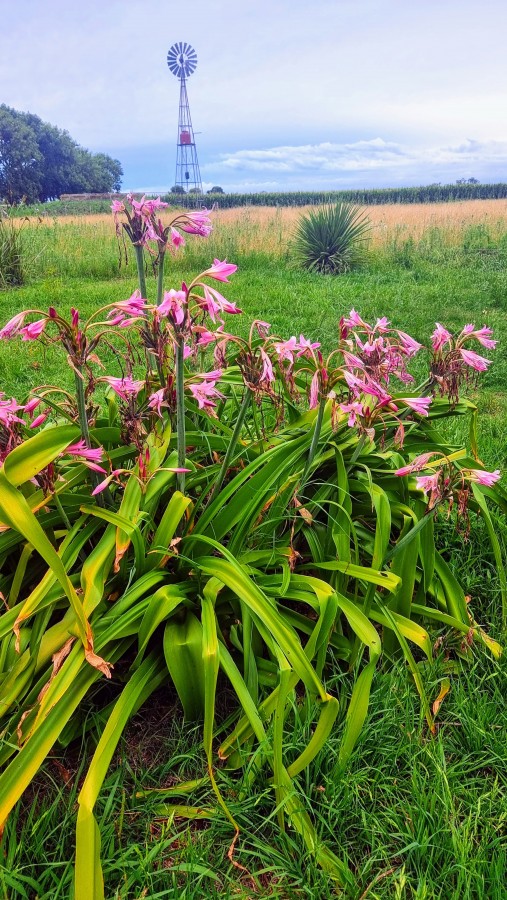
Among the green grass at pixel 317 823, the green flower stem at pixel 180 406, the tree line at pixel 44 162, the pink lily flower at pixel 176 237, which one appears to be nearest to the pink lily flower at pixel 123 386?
the green flower stem at pixel 180 406

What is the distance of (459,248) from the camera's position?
12336mm

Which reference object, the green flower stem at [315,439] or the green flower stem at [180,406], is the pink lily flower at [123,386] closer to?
the green flower stem at [180,406]

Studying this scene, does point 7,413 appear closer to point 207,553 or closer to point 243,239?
point 207,553

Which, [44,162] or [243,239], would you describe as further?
[44,162]

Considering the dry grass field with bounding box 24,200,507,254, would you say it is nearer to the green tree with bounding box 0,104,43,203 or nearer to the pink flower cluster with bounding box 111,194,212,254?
the pink flower cluster with bounding box 111,194,212,254

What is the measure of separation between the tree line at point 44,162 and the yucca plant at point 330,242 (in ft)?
173

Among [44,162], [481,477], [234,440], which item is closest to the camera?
[481,477]

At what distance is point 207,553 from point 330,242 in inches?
394

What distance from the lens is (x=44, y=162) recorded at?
6812 cm

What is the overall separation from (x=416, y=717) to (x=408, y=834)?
0.30 m

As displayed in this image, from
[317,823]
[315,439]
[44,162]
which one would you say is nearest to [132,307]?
[315,439]

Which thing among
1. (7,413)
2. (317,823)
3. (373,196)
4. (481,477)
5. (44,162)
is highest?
(44,162)

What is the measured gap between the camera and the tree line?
62.2 m

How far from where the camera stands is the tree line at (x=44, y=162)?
62.2 m
